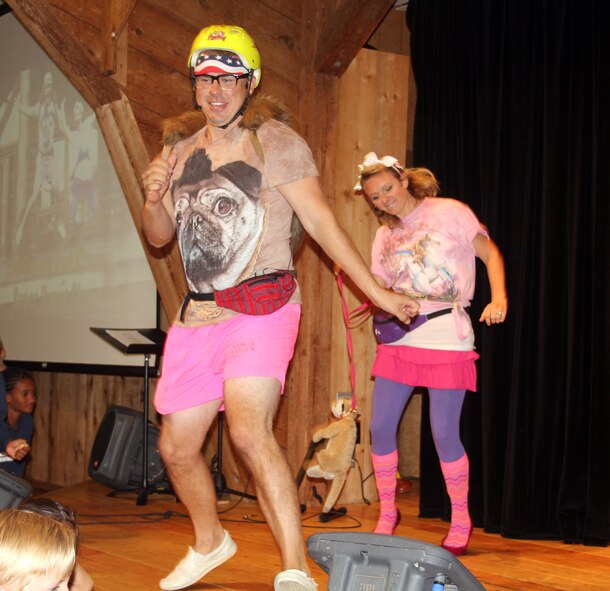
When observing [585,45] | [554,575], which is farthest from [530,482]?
[585,45]

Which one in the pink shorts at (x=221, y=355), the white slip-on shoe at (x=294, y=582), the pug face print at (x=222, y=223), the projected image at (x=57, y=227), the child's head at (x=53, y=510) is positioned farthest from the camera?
the projected image at (x=57, y=227)

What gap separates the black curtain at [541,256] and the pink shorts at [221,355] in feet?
4.94

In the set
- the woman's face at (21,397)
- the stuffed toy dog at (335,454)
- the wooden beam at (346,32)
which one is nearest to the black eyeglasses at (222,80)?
the wooden beam at (346,32)

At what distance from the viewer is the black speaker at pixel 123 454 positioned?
201 inches

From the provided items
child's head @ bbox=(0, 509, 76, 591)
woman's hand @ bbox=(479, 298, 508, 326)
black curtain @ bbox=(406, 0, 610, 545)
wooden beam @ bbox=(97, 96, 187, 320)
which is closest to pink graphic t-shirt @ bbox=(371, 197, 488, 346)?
woman's hand @ bbox=(479, 298, 508, 326)

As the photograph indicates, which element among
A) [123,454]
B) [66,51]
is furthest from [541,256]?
[123,454]

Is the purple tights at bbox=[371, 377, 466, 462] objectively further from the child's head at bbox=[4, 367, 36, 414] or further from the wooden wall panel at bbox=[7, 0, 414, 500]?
the child's head at bbox=[4, 367, 36, 414]

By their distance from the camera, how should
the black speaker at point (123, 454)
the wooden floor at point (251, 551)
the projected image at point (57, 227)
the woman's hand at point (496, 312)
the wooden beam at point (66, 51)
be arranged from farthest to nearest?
the projected image at point (57, 227) < the black speaker at point (123, 454) < the wooden beam at point (66, 51) < the woman's hand at point (496, 312) < the wooden floor at point (251, 551)

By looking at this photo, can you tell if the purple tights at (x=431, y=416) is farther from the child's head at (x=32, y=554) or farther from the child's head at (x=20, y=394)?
the child's head at (x=20, y=394)

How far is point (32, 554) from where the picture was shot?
142 centimetres

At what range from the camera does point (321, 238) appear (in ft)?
8.54

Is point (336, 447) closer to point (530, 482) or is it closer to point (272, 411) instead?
point (530, 482)

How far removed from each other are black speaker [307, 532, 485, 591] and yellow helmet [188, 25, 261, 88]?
160 cm

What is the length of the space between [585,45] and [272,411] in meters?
2.21
